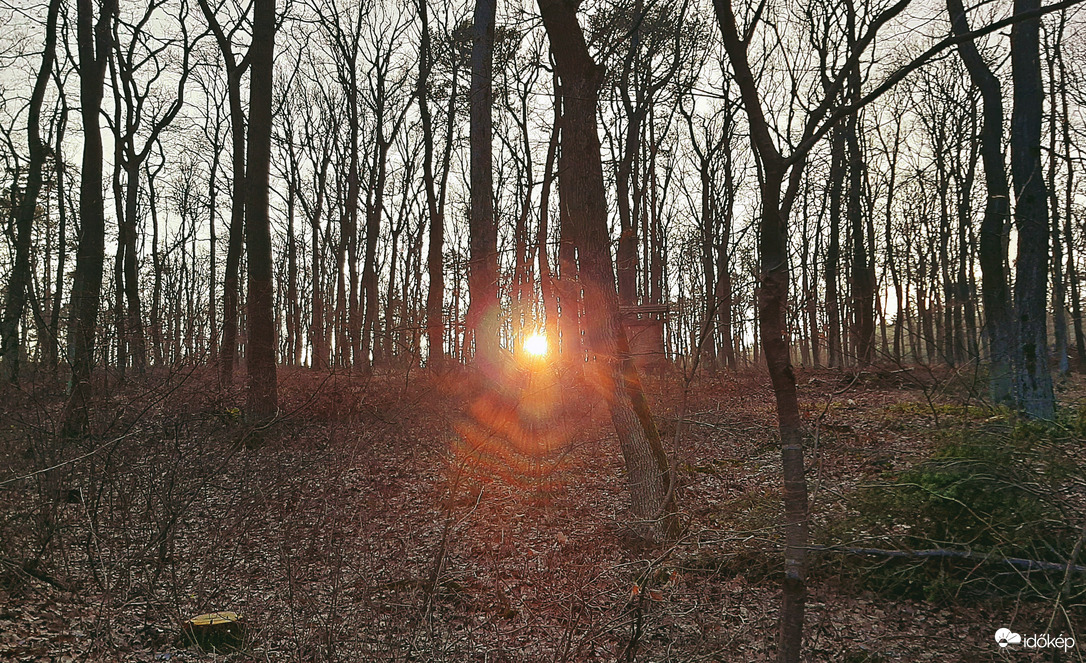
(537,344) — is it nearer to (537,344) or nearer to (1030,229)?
(537,344)

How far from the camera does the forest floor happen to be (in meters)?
5.14

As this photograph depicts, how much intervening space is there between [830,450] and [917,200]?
22351 mm

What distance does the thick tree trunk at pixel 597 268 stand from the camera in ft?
22.3

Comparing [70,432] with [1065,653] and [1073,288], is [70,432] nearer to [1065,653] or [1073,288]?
[1065,653]

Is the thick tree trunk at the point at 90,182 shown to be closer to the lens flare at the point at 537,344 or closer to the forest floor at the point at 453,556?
the forest floor at the point at 453,556

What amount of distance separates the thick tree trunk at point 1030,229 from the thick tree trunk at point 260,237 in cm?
1076

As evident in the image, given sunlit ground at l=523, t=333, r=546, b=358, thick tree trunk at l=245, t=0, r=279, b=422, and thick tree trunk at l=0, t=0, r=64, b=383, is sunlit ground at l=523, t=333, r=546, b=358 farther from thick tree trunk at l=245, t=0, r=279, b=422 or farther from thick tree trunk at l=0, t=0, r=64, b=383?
thick tree trunk at l=0, t=0, r=64, b=383

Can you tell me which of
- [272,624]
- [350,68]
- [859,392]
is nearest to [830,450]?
[272,624]

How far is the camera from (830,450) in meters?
7.71

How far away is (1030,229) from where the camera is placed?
31.3ft

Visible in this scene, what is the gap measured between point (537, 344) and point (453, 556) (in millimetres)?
3582

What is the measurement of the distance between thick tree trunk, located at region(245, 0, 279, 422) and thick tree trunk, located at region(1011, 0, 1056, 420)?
10765mm

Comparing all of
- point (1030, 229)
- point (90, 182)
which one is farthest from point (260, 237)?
point (1030, 229)

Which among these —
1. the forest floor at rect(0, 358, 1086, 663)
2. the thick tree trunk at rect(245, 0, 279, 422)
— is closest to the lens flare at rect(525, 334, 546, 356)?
the forest floor at rect(0, 358, 1086, 663)
